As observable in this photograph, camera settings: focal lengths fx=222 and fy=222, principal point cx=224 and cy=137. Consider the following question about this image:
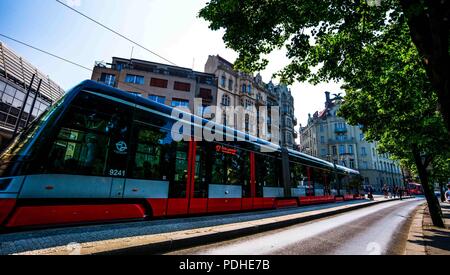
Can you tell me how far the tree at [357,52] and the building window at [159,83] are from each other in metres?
24.6

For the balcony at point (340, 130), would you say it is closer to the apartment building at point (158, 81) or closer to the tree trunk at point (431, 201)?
the apartment building at point (158, 81)

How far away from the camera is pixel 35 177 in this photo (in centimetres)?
456

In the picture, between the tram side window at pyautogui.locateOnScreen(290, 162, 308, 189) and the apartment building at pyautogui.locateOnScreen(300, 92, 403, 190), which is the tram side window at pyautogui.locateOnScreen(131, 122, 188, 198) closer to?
the tram side window at pyautogui.locateOnScreen(290, 162, 308, 189)

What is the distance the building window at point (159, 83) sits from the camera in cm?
2981

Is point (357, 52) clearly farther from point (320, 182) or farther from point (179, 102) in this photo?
point (179, 102)

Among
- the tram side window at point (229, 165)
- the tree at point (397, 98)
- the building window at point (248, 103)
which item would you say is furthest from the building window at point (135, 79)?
the tree at point (397, 98)

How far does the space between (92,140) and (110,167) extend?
80cm

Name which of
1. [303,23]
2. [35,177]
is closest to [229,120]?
[303,23]

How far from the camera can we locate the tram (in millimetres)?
4562

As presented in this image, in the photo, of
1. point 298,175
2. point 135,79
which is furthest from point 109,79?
point 298,175

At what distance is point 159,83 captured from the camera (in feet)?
98.6

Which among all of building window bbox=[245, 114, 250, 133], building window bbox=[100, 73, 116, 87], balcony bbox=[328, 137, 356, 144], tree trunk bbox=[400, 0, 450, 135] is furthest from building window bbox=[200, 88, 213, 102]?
balcony bbox=[328, 137, 356, 144]

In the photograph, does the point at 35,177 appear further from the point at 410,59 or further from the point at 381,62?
the point at 410,59

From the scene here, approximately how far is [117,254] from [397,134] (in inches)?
443
